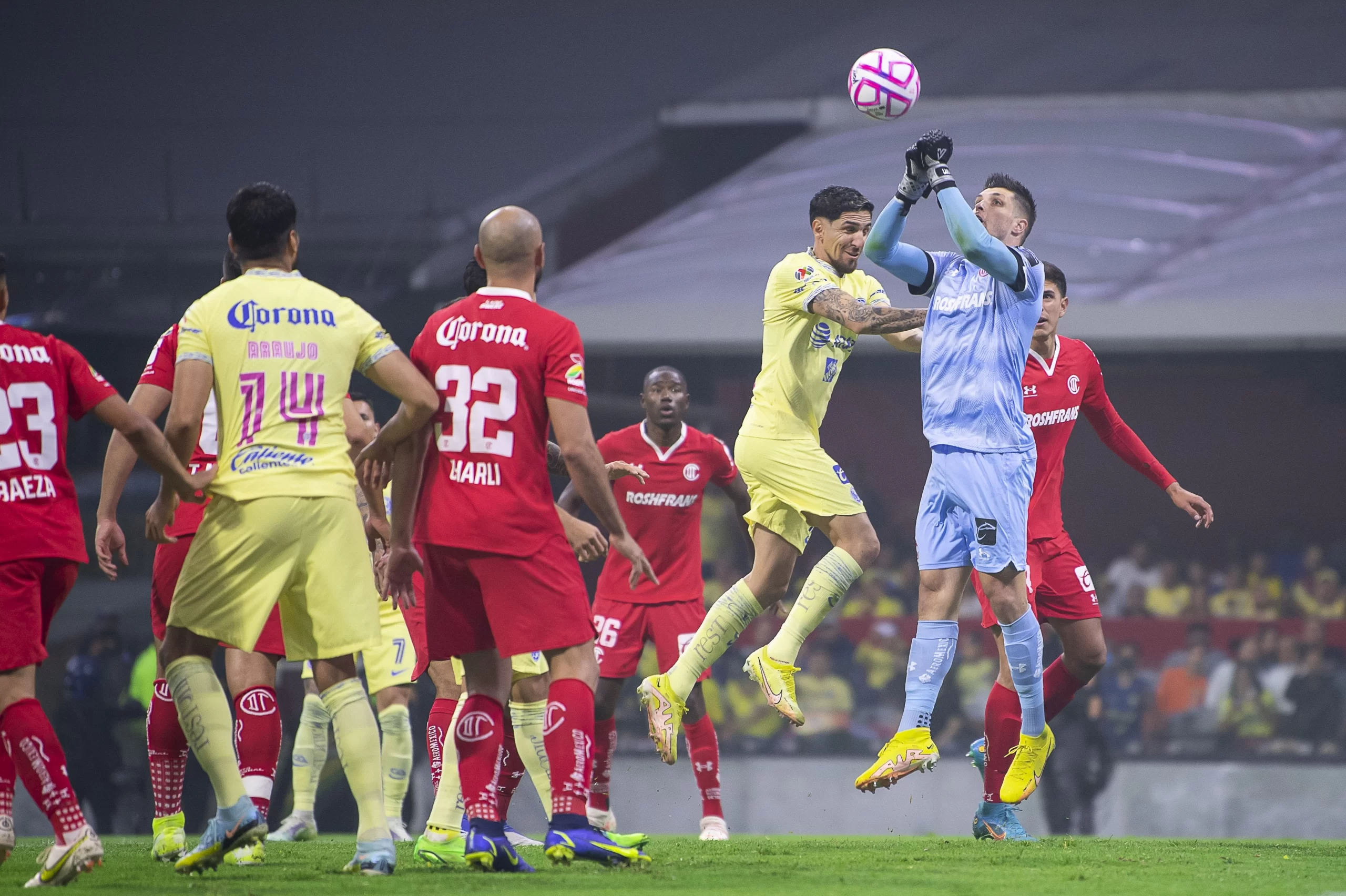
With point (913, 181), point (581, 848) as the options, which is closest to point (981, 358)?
point (913, 181)

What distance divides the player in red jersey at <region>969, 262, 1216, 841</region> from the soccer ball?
3.55ft

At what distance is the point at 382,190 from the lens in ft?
64.0

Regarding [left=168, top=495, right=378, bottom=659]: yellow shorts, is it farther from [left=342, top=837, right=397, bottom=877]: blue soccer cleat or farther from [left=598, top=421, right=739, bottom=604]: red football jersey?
[left=598, top=421, right=739, bottom=604]: red football jersey

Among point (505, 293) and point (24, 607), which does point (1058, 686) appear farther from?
point (24, 607)

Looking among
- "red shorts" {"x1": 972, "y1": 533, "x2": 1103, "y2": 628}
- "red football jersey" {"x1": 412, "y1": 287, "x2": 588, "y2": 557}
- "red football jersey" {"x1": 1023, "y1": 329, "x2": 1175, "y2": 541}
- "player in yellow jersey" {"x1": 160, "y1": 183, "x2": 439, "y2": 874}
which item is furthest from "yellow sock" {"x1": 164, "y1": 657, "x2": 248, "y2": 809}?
"red football jersey" {"x1": 1023, "y1": 329, "x2": 1175, "y2": 541}

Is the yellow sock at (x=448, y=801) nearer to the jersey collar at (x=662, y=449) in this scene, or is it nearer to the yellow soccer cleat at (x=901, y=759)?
the yellow soccer cleat at (x=901, y=759)

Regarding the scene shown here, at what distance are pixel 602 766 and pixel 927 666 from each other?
2.78 m

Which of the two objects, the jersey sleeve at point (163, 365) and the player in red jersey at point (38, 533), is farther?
the jersey sleeve at point (163, 365)

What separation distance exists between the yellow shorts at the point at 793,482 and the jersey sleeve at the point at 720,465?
2035 millimetres

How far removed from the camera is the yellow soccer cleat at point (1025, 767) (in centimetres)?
621

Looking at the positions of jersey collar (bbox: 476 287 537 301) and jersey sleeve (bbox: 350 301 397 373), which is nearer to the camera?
jersey sleeve (bbox: 350 301 397 373)

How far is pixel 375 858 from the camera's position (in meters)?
4.64

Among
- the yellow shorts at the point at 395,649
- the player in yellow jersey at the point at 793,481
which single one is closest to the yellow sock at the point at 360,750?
the player in yellow jersey at the point at 793,481

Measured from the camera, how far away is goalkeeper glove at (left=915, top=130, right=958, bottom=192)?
5.48m
